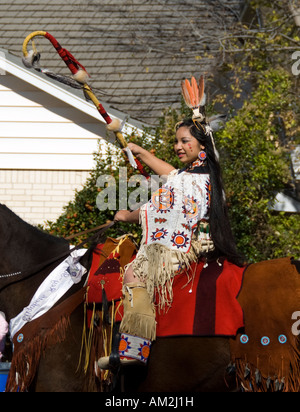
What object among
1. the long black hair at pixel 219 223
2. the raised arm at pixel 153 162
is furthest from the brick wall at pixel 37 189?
the long black hair at pixel 219 223

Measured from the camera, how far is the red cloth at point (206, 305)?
387cm

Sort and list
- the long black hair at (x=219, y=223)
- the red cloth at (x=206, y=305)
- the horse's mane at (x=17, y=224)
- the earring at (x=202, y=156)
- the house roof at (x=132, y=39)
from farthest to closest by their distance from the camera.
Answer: the house roof at (x=132, y=39), the horse's mane at (x=17, y=224), the earring at (x=202, y=156), the long black hair at (x=219, y=223), the red cloth at (x=206, y=305)

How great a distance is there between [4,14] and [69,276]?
7.44 meters

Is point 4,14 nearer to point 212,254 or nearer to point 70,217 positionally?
point 70,217

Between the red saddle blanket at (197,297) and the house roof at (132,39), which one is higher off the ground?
the house roof at (132,39)

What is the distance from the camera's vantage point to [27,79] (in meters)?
8.53

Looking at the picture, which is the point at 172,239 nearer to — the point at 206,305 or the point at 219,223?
the point at 219,223

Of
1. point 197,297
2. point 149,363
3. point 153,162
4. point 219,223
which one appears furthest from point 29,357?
point 153,162

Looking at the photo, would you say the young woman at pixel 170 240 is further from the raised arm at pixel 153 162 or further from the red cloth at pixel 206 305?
the raised arm at pixel 153 162

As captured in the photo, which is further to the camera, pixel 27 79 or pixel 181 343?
pixel 27 79

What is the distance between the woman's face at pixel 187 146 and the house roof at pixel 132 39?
4.44 m

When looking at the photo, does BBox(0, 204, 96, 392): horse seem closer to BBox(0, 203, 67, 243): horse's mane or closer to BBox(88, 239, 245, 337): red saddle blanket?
BBox(0, 203, 67, 243): horse's mane
